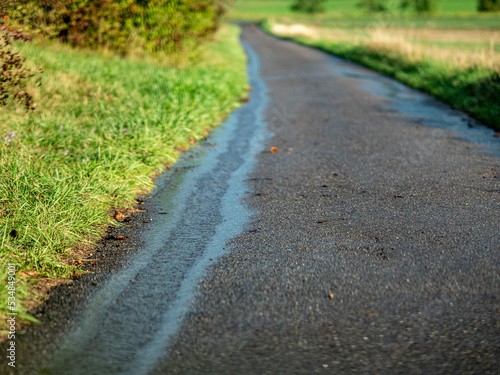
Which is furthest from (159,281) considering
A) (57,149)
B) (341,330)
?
(57,149)

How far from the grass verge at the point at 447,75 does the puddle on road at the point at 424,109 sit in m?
0.24

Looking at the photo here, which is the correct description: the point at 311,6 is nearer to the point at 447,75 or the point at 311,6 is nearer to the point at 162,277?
the point at 447,75

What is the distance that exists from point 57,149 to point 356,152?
391 centimetres

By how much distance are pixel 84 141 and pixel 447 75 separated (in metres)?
9.50

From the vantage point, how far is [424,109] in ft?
32.5

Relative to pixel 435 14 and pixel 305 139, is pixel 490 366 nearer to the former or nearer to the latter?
pixel 305 139

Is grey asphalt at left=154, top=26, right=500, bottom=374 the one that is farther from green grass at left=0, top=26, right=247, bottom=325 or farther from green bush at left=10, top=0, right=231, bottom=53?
green bush at left=10, top=0, right=231, bottom=53

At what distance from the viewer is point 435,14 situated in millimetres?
87750

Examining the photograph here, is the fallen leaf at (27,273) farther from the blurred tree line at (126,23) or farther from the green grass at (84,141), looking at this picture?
the blurred tree line at (126,23)

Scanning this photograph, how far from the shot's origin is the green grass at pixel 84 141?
13.1ft

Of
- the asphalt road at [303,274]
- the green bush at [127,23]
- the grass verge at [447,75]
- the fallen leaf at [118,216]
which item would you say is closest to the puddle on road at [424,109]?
the grass verge at [447,75]

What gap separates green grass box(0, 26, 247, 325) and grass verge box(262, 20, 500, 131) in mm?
4622

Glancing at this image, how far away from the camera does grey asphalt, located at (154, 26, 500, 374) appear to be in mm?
2629

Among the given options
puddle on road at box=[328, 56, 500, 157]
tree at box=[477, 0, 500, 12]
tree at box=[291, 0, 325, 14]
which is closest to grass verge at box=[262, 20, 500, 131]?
puddle on road at box=[328, 56, 500, 157]
